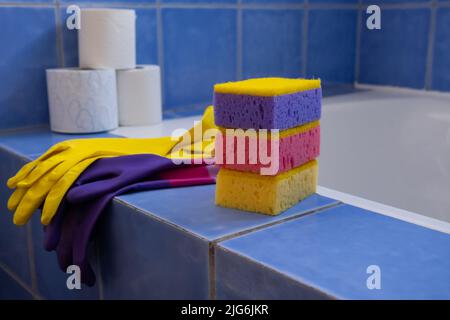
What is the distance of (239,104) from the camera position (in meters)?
0.52

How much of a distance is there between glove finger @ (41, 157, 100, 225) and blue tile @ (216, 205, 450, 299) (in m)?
0.24

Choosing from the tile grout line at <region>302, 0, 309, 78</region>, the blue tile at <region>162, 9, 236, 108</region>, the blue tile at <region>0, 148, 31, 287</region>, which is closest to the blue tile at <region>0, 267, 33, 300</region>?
the blue tile at <region>0, 148, 31, 287</region>

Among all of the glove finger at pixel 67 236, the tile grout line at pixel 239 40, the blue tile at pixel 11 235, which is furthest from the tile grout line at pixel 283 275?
the tile grout line at pixel 239 40

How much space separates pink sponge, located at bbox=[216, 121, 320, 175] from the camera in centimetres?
51

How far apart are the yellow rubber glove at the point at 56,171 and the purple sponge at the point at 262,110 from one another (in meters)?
0.17

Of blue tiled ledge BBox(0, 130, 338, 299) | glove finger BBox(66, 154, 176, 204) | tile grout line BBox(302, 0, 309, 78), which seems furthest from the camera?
tile grout line BBox(302, 0, 309, 78)

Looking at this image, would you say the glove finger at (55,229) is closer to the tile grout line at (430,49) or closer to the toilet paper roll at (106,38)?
the toilet paper roll at (106,38)

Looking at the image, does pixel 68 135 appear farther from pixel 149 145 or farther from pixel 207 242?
pixel 207 242

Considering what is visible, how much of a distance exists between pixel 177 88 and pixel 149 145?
39 centimetres

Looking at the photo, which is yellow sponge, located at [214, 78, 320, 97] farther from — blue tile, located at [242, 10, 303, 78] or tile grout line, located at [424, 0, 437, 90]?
tile grout line, located at [424, 0, 437, 90]

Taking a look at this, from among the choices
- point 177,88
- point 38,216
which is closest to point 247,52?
point 177,88

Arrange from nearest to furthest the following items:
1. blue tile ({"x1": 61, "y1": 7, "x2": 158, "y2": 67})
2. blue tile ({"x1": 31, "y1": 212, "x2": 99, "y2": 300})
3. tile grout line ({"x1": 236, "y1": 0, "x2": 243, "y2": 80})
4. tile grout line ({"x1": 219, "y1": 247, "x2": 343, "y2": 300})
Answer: tile grout line ({"x1": 219, "y1": 247, "x2": 343, "y2": 300}), blue tile ({"x1": 31, "y1": 212, "x2": 99, "y2": 300}), blue tile ({"x1": 61, "y1": 7, "x2": 158, "y2": 67}), tile grout line ({"x1": 236, "y1": 0, "x2": 243, "y2": 80})

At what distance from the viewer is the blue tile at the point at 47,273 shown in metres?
0.75

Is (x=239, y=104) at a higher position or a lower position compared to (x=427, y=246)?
higher
